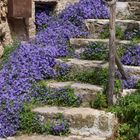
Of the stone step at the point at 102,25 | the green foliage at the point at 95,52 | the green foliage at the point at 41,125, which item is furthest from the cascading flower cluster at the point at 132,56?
the green foliage at the point at 41,125

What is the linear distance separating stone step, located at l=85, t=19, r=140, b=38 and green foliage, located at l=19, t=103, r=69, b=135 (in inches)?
90.2

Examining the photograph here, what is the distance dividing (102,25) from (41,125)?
2.56 m

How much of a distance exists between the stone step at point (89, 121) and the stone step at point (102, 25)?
2192mm

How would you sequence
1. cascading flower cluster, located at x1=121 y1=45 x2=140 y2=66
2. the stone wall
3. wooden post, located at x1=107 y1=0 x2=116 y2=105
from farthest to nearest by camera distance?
1. the stone wall
2. cascading flower cluster, located at x1=121 y1=45 x2=140 y2=66
3. wooden post, located at x1=107 y1=0 x2=116 y2=105

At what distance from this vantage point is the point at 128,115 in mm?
5480

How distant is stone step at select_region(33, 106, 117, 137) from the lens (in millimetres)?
5348

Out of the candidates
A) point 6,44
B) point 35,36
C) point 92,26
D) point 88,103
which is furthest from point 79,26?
point 88,103

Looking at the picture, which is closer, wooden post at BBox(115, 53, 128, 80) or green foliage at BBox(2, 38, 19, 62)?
wooden post at BBox(115, 53, 128, 80)

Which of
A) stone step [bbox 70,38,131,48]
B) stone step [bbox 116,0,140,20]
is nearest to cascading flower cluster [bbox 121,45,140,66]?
stone step [bbox 70,38,131,48]

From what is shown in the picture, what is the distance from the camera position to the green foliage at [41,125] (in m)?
5.39

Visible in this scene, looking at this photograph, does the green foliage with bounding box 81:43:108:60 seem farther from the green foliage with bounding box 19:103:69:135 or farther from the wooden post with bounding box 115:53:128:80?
the green foliage with bounding box 19:103:69:135

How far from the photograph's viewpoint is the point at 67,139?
17.1 feet

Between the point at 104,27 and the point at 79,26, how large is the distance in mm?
442

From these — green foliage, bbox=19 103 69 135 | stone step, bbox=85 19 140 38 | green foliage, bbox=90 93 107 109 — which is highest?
stone step, bbox=85 19 140 38
